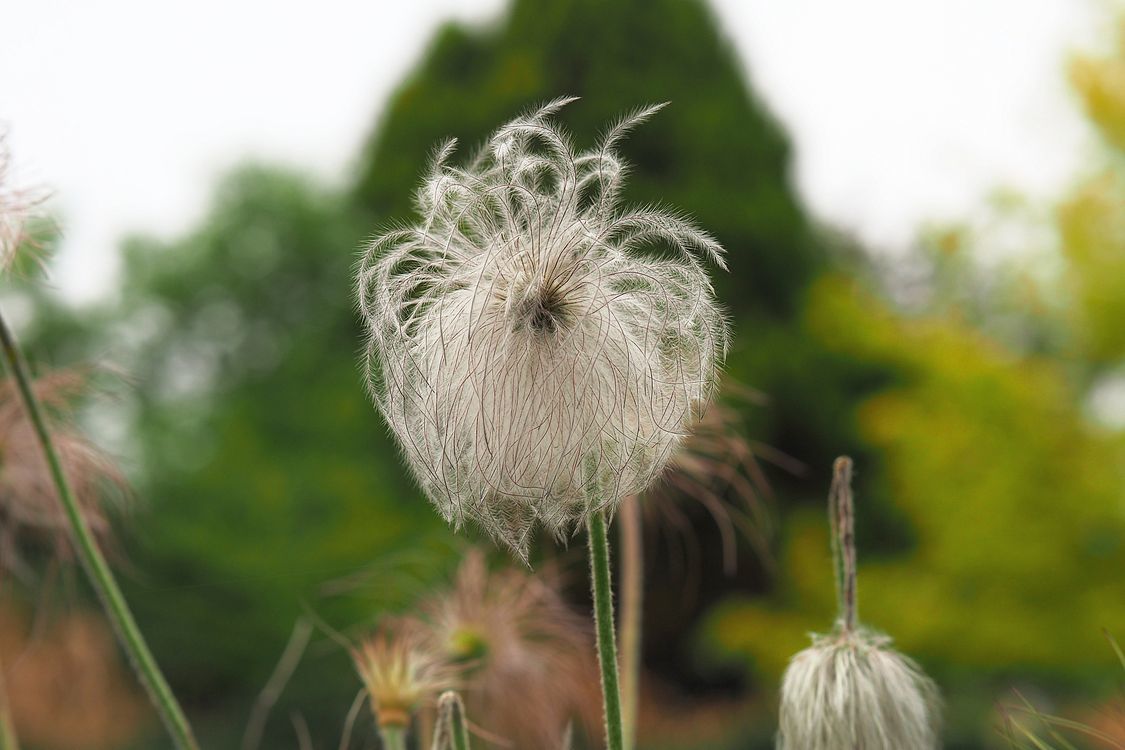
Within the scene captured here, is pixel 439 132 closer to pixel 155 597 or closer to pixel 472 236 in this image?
pixel 155 597

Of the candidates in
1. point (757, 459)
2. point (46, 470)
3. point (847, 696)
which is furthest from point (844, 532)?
point (757, 459)

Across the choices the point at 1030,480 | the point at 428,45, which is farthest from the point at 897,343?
the point at 428,45

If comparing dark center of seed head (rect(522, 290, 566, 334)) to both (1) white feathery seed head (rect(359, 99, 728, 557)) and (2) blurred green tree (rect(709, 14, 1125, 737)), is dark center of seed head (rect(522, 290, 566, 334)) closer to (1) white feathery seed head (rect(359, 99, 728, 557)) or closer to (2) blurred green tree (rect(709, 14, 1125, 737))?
(1) white feathery seed head (rect(359, 99, 728, 557))

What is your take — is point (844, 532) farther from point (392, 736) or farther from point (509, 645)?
point (509, 645)

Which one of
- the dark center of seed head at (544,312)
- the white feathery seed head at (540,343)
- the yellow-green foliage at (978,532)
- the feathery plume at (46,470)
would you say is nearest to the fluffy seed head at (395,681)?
the white feathery seed head at (540,343)

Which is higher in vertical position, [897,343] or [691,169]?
[691,169]

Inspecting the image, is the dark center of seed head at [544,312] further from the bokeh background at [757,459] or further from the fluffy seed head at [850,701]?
the bokeh background at [757,459]

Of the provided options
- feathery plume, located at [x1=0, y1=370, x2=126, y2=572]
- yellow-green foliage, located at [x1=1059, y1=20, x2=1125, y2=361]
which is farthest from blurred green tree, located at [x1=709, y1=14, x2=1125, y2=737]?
feathery plume, located at [x1=0, y1=370, x2=126, y2=572]
